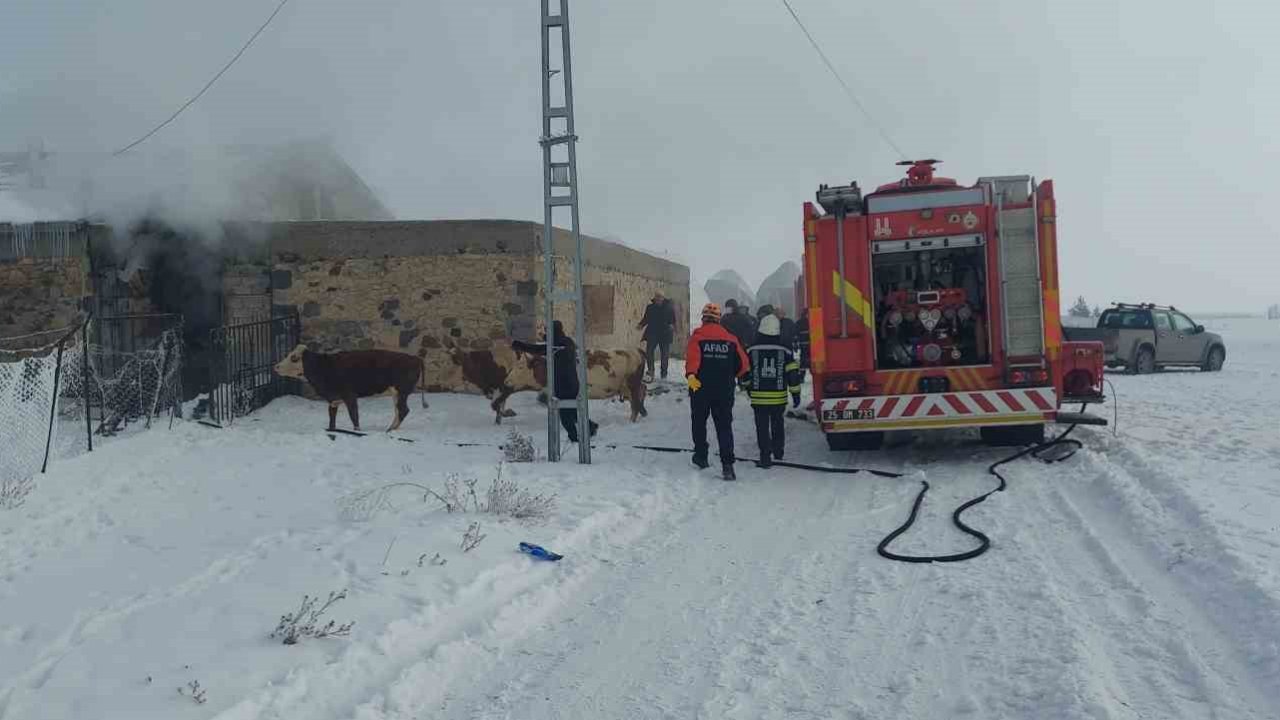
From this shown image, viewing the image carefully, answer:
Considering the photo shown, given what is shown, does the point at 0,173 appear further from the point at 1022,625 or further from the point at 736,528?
the point at 1022,625

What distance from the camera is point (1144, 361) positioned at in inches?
982

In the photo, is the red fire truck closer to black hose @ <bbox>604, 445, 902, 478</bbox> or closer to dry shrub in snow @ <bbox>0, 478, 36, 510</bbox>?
black hose @ <bbox>604, 445, 902, 478</bbox>

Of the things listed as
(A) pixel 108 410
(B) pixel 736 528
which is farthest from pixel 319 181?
(B) pixel 736 528

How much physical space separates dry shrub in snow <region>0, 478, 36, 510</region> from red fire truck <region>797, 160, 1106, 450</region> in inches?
303

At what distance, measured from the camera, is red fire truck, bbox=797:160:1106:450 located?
10133mm

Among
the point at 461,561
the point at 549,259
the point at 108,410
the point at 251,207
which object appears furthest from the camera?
the point at 251,207

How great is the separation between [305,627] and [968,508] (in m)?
5.50

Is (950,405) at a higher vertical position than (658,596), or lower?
higher

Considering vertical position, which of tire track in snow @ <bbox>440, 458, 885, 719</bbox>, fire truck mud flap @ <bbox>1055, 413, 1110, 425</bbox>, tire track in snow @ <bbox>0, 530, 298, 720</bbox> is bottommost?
tire track in snow @ <bbox>440, 458, 885, 719</bbox>

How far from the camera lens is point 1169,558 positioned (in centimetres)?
602

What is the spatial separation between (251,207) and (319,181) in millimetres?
7222

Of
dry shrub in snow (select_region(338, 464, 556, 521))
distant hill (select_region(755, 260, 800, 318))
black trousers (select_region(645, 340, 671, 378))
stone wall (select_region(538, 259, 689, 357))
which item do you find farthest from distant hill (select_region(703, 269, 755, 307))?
dry shrub in snow (select_region(338, 464, 556, 521))

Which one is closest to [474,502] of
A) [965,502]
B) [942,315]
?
[965,502]

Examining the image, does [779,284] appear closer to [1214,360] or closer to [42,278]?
[1214,360]
